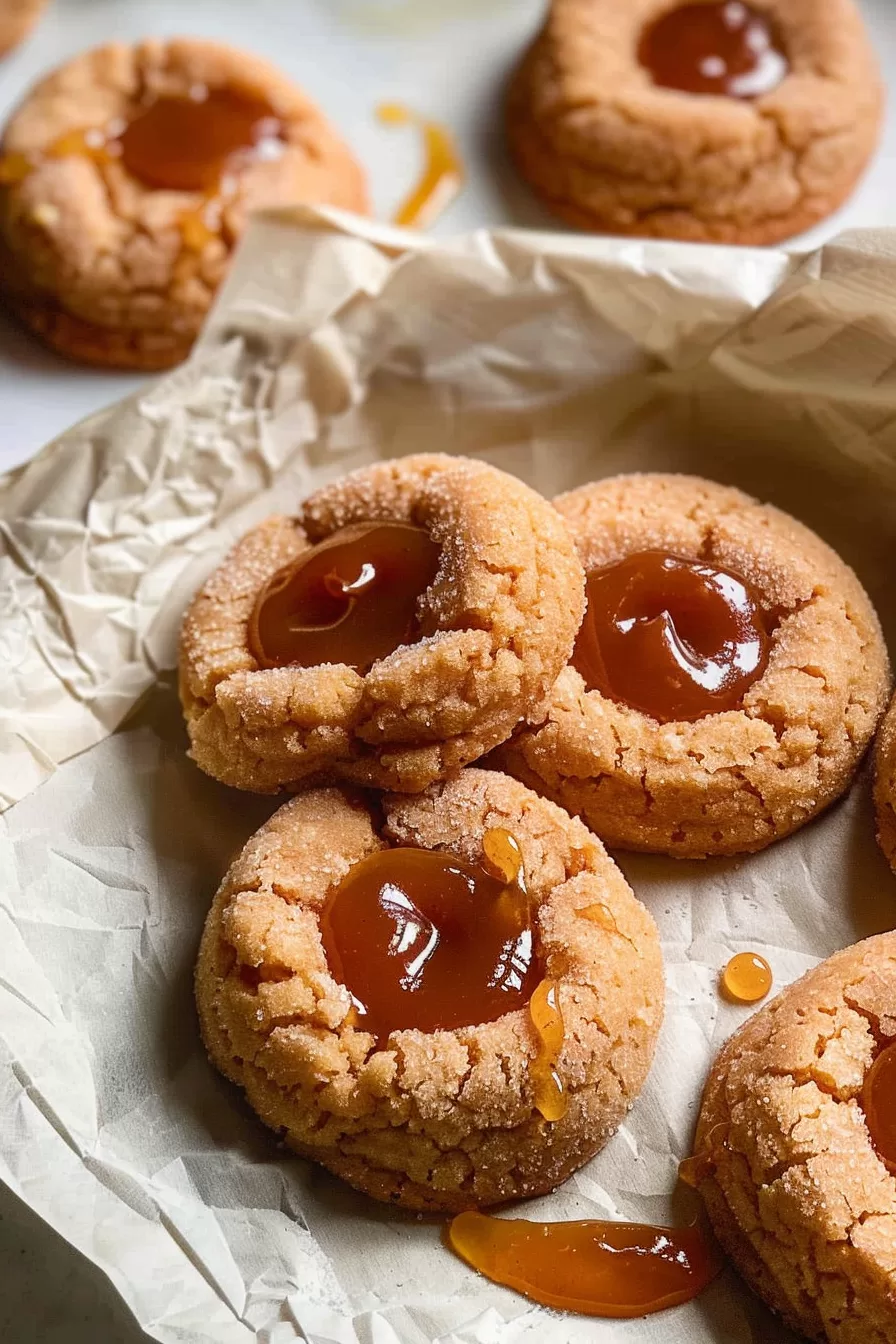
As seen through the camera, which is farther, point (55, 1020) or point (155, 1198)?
point (55, 1020)

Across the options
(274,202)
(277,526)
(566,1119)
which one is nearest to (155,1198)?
(566,1119)

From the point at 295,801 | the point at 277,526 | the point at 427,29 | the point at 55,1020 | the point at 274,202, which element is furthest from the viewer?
the point at 427,29

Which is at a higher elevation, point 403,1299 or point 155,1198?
point 155,1198

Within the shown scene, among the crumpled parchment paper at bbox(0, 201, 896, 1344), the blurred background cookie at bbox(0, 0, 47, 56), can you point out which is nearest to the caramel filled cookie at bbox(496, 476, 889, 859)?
the crumpled parchment paper at bbox(0, 201, 896, 1344)

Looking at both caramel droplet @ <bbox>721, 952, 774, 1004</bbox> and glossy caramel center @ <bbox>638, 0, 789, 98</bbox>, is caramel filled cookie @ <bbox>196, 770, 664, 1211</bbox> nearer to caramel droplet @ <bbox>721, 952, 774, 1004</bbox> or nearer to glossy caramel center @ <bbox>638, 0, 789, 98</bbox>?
caramel droplet @ <bbox>721, 952, 774, 1004</bbox>

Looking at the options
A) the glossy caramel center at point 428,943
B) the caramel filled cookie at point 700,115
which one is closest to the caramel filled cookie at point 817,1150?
the glossy caramel center at point 428,943

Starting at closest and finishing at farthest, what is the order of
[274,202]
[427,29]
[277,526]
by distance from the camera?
[277,526]
[274,202]
[427,29]

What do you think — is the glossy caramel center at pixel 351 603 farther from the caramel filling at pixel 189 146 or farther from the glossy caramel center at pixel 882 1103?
the caramel filling at pixel 189 146

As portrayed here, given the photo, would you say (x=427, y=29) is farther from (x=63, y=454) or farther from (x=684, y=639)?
(x=684, y=639)
